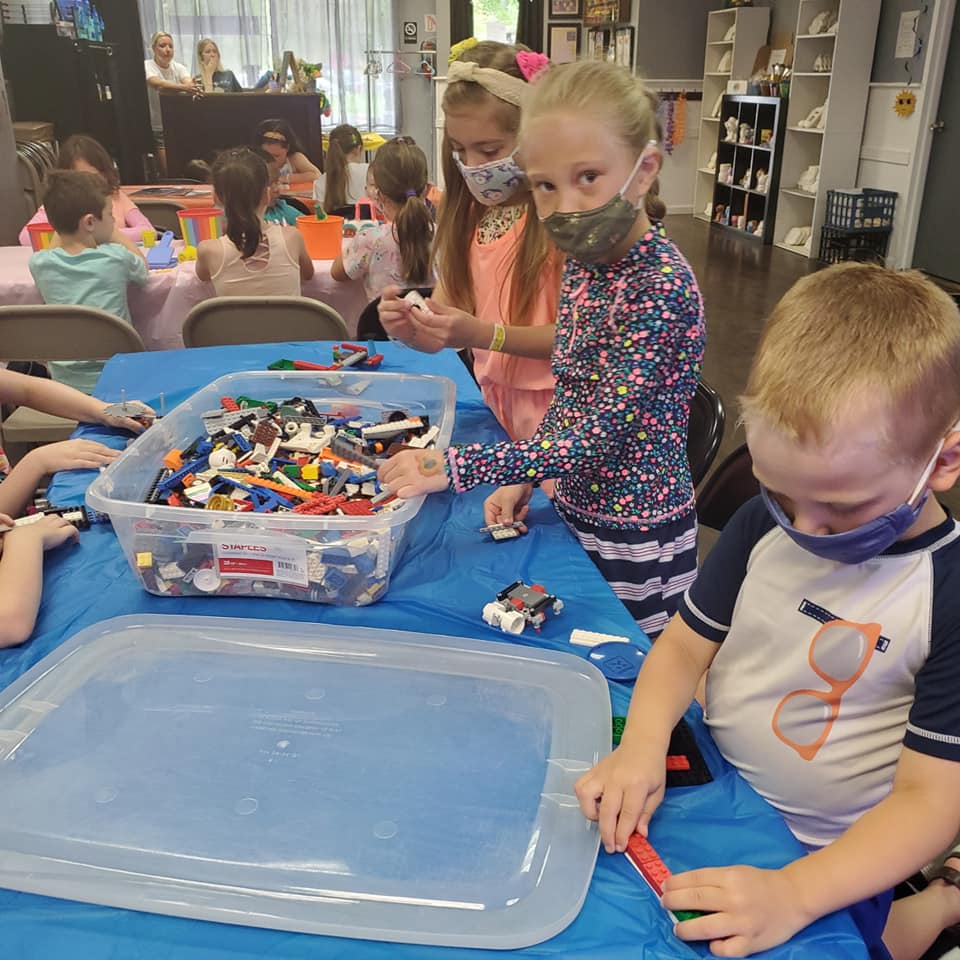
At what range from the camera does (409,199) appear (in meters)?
2.76

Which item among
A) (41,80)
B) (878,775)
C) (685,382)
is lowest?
(878,775)

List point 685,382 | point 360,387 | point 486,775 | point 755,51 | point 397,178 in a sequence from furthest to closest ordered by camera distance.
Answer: point 755,51 < point 397,178 < point 360,387 < point 685,382 < point 486,775

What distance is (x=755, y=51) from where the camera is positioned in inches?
307

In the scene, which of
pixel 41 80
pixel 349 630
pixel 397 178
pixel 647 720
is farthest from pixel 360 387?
pixel 41 80

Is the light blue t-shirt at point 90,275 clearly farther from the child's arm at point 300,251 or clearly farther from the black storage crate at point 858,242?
the black storage crate at point 858,242

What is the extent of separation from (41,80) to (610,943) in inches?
246

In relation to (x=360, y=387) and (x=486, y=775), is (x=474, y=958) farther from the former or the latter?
(x=360, y=387)

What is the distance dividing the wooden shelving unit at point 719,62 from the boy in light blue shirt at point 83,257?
6853mm

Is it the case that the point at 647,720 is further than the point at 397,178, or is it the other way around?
the point at 397,178

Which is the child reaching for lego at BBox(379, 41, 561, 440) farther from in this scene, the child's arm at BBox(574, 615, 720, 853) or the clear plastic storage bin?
the child's arm at BBox(574, 615, 720, 853)

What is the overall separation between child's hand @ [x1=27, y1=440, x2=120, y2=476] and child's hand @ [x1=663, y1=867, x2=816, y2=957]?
108 cm

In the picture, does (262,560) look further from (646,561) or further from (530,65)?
(530,65)

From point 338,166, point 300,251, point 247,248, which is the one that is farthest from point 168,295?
point 338,166

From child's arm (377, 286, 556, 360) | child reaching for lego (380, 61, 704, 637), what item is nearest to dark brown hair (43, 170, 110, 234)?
child's arm (377, 286, 556, 360)
